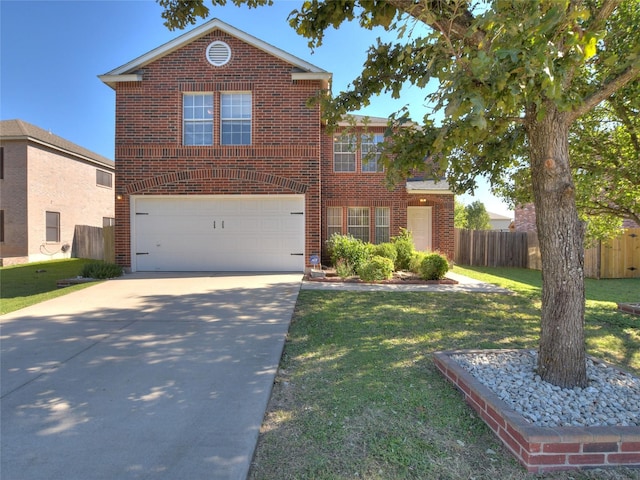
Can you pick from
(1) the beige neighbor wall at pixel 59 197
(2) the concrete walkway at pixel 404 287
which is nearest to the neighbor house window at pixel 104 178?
(1) the beige neighbor wall at pixel 59 197

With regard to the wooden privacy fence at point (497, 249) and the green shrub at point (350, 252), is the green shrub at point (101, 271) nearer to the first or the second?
the green shrub at point (350, 252)

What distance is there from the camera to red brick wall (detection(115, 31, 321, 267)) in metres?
10.9

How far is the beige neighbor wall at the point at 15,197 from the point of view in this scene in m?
17.2

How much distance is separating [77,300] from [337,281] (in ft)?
19.9

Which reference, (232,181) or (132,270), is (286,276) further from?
(132,270)

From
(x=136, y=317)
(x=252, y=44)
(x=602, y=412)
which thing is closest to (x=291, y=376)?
(x=602, y=412)

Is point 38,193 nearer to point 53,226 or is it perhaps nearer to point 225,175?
point 53,226

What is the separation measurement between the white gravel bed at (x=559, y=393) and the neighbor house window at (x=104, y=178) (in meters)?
24.2

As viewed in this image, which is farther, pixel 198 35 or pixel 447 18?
pixel 198 35

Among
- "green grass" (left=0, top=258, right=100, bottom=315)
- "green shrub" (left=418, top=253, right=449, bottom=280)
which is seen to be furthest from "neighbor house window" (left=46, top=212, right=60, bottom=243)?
"green shrub" (left=418, top=253, right=449, bottom=280)

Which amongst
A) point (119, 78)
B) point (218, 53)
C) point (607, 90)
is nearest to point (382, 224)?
point (218, 53)

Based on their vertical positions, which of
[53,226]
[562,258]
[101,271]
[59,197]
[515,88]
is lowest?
[101,271]

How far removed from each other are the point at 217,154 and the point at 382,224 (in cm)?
653

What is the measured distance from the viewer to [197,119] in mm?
11109
